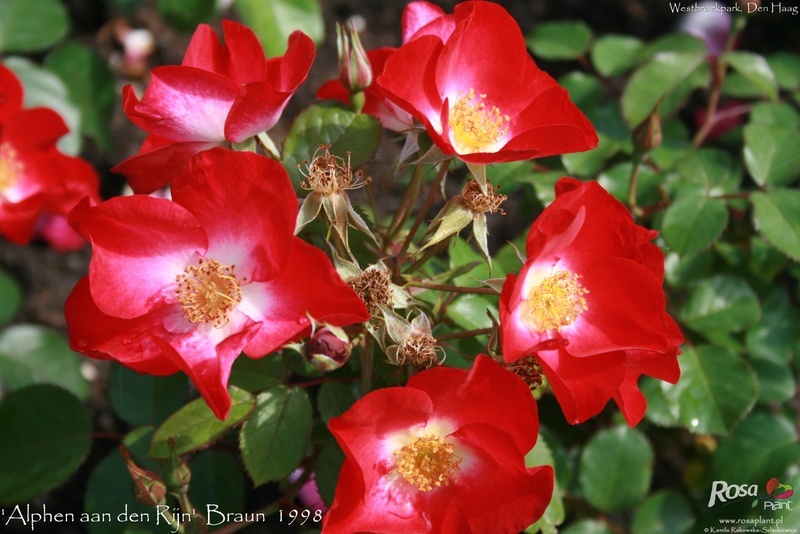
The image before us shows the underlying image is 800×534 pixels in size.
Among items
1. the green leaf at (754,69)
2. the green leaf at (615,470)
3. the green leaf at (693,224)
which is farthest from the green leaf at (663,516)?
the green leaf at (754,69)

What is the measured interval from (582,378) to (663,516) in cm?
91

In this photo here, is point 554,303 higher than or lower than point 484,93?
lower

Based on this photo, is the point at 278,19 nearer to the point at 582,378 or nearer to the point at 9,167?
the point at 9,167

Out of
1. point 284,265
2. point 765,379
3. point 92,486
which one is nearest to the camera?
point 284,265

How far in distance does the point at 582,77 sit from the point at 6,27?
176 cm

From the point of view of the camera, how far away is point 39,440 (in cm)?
154

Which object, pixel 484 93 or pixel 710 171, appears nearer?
pixel 484 93

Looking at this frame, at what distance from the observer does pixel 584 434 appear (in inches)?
80.8

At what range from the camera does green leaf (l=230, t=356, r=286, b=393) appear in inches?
50.4

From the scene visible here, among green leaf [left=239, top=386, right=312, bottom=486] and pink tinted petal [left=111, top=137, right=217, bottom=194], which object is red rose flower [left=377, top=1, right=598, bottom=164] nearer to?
pink tinted petal [left=111, top=137, right=217, bottom=194]

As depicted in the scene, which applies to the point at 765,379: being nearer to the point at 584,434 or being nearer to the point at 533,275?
the point at 584,434

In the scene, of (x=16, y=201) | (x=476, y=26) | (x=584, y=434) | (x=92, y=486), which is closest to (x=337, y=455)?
(x=92, y=486)

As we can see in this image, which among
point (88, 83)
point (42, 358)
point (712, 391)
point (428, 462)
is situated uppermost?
point (428, 462)

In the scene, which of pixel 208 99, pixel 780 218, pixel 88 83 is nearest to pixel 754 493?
pixel 780 218
